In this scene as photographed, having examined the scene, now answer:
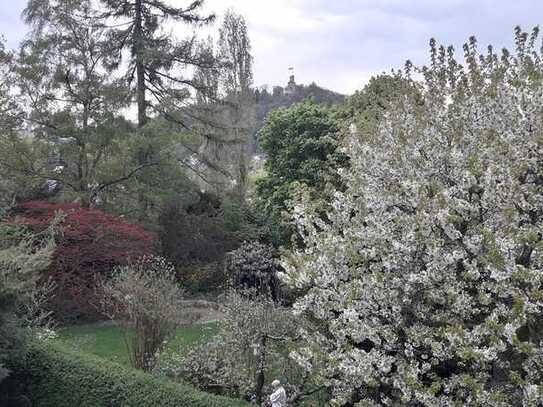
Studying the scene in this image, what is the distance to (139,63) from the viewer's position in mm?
20609

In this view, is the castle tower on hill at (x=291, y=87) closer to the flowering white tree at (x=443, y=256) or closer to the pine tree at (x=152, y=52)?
the pine tree at (x=152, y=52)

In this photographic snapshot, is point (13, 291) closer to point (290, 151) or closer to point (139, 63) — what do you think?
point (290, 151)

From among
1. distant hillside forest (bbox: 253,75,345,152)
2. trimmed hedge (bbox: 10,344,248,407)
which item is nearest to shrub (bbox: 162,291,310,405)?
trimmed hedge (bbox: 10,344,248,407)

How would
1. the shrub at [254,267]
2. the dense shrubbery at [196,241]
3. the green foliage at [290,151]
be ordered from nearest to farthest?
1. the shrub at [254,267]
2. the green foliage at [290,151]
3. the dense shrubbery at [196,241]

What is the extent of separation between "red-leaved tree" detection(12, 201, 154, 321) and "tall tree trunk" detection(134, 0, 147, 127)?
7.33 meters

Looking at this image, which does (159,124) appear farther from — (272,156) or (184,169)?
(272,156)

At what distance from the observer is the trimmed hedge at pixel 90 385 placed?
23.4 ft

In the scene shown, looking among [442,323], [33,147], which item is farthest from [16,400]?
[33,147]

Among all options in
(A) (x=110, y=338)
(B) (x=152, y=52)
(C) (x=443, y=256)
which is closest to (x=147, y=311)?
(A) (x=110, y=338)

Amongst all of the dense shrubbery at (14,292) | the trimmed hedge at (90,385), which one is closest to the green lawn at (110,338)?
the trimmed hedge at (90,385)

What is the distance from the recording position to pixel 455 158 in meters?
6.06

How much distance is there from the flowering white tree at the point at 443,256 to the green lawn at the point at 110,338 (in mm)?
5220

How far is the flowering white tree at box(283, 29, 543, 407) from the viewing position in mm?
5305

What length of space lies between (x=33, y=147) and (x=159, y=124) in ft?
11.9
